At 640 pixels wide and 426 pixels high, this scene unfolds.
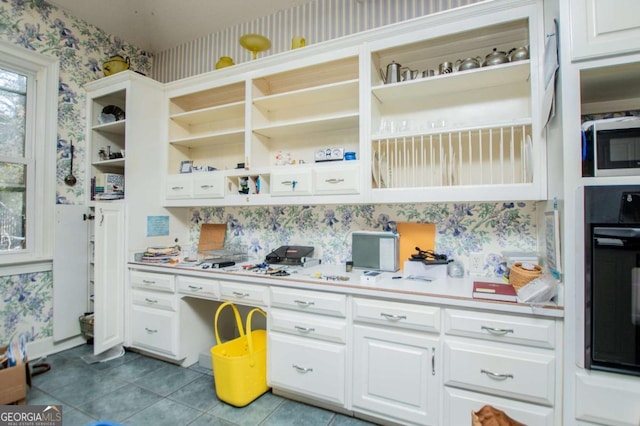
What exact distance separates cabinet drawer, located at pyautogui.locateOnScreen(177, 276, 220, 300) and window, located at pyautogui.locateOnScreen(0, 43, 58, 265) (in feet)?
4.17

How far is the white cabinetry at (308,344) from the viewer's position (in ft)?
5.56

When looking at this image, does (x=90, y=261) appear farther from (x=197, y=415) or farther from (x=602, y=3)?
(x=602, y=3)

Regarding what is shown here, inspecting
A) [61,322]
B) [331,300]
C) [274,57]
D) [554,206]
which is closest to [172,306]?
[61,322]

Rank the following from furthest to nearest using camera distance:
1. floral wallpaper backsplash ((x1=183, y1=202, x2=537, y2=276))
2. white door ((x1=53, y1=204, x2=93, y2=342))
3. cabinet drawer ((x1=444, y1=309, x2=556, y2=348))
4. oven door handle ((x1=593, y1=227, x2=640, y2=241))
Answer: white door ((x1=53, y1=204, x2=93, y2=342)) → floral wallpaper backsplash ((x1=183, y1=202, x2=537, y2=276)) → cabinet drawer ((x1=444, y1=309, x2=556, y2=348)) → oven door handle ((x1=593, y1=227, x2=640, y2=241))

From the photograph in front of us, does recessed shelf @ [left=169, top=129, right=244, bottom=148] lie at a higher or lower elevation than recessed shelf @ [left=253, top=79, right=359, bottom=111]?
lower

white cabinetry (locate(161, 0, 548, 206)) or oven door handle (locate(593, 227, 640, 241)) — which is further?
white cabinetry (locate(161, 0, 548, 206))

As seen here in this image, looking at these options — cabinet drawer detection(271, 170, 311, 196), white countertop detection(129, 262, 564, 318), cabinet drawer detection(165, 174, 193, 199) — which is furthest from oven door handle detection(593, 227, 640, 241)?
cabinet drawer detection(165, 174, 193, 199)

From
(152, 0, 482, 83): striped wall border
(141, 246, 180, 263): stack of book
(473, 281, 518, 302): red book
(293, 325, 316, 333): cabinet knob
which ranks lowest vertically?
(293, 325, 316, 333): cabinet knob

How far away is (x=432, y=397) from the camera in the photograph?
149 centimetres

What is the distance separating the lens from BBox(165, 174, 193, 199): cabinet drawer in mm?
2590

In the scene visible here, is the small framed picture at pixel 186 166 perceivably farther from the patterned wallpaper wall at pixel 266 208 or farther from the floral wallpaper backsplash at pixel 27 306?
the floral wallpaper backsplash at pixel 27 306

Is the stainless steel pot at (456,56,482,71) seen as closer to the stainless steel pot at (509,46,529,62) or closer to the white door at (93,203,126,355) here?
the stainless steel pot at (509,46,529,62)

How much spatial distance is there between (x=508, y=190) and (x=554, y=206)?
9.1 inches

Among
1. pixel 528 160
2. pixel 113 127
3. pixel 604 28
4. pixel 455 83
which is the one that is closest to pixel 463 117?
pixel 455 83
